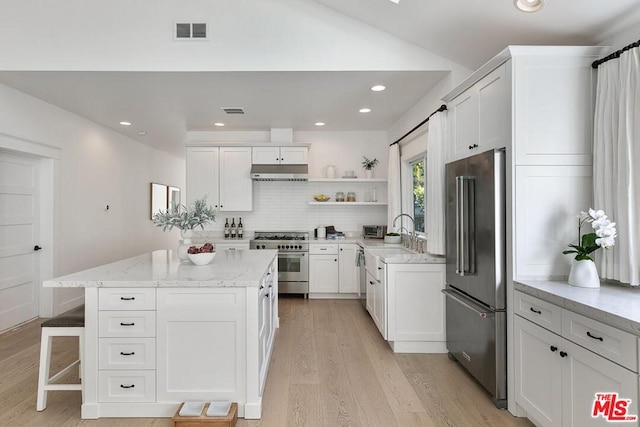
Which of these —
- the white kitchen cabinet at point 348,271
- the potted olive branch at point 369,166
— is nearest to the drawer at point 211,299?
the white kitchen cabinet at point 348,271

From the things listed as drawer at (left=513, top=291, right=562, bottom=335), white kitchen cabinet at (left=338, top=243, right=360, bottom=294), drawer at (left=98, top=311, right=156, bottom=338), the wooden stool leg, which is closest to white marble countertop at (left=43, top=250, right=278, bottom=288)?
drawer at (left=98, top=311, right=156, bottom=338)

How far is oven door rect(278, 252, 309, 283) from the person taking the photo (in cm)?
518

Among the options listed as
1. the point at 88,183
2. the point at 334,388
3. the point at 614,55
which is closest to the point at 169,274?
the point at 334,388

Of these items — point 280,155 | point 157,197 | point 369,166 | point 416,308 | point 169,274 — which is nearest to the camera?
point 169,274

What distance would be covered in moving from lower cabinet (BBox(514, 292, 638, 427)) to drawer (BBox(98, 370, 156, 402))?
2319mm

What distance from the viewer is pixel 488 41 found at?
2.77m

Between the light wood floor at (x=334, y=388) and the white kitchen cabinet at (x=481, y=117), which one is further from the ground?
the white kitchen cabinet at (x=481, y=117)

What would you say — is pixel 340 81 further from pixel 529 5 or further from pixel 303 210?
pixel 303 210

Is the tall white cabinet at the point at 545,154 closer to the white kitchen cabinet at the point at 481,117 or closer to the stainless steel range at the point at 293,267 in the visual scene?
the white kitchen cabinet at the point at 481,117

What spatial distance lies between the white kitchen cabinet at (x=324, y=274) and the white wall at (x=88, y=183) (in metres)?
3.23

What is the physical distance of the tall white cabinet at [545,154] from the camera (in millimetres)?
2221

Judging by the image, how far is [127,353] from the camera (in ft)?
7.20

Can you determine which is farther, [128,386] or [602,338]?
[128,386]

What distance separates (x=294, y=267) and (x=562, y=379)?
3.78 m
